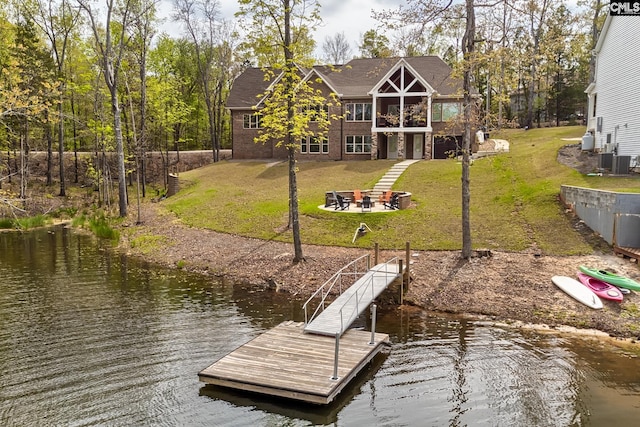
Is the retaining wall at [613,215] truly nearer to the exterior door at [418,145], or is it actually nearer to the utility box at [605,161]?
the utility box at [605,161]

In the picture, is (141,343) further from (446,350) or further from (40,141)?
(40,141)

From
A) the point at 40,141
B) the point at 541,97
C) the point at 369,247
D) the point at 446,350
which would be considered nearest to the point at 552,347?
the point at 446,350

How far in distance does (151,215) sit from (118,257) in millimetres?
9153

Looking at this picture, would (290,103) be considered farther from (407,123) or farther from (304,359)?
(407,123)

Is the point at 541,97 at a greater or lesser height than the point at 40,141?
greater

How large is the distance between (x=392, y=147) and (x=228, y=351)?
3453 cm

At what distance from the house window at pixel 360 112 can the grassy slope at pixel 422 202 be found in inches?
191

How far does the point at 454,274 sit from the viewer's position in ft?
61.0

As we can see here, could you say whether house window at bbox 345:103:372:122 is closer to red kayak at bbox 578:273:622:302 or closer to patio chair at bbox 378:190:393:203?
patio chair at bbox 378:190:393:203

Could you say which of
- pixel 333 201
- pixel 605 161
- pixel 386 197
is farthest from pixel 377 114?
pixel 605 161

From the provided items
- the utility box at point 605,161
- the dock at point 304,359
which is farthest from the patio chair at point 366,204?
the utility box at point 605,161

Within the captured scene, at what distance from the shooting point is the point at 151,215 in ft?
108

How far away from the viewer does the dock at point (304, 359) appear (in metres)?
10.6

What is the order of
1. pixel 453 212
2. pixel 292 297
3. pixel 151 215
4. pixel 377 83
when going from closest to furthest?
pixel 292 297 < pixel 453 212 < pixel 151 215 < pixel 377 83
